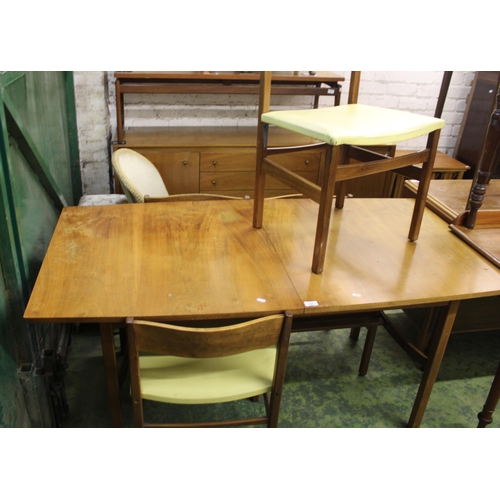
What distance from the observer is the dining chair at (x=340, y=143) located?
1.32 metres

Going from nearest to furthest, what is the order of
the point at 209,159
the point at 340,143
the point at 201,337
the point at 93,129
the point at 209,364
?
the point at 201,337 → the point at 340,143 → the point at 209,364 → the point at 209,159 → the point at 93,129

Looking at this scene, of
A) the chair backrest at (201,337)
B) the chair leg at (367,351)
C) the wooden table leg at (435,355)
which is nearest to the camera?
the chair backrest at (201,337)

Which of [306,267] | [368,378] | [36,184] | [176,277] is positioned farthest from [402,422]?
[36,184]

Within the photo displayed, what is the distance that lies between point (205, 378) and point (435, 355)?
77cm

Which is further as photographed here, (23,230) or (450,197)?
(450,197)

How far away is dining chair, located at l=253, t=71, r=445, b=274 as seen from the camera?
1.32 m

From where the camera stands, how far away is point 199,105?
317 centimetres

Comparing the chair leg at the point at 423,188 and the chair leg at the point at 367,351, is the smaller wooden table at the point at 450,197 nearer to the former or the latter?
the chair leg at the point at 423,188

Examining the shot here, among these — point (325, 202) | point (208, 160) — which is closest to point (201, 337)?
point (325, 202)

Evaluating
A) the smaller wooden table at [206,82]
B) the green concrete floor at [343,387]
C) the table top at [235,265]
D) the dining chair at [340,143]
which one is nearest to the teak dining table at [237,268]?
the table top at [235,265]

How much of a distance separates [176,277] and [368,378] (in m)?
1.09

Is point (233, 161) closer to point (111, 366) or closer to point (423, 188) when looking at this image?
point (423, 188)

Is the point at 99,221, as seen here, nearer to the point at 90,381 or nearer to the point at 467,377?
the point at 90,381

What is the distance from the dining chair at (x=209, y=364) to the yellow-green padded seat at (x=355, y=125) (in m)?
Result: 0.54
